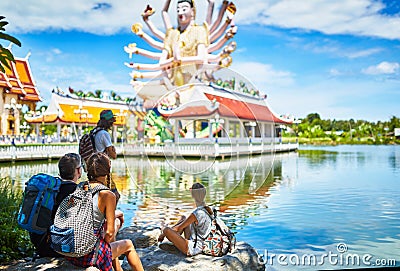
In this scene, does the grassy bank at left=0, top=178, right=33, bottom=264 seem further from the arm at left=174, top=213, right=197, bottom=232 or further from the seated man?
the arm at left=174, top=213, right=197, bottom=232

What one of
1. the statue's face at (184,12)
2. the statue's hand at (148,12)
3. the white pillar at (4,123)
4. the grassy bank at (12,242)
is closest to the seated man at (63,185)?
the grassy bank at (12,242)

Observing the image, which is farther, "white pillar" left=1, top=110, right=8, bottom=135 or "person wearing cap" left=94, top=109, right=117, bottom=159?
"white pillar" left=1, top=110, right=8, bottom=135

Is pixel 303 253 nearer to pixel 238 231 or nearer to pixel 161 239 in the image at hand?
pixel 238 231

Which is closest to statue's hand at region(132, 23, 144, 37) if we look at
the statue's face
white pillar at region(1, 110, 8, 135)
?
the statue's face

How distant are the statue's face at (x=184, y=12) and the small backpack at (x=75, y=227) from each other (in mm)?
29617

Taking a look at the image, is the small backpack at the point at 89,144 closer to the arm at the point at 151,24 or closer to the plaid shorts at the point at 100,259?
the plaid shorts at the point at 100,259

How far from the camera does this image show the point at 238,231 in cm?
625

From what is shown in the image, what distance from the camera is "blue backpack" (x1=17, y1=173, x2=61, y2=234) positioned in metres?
3.10

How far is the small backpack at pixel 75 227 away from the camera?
9.20 feet

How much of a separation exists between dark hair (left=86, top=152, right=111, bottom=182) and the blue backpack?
302 mm

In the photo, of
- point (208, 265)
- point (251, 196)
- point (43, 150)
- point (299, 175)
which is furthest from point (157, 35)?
point (208, 265)

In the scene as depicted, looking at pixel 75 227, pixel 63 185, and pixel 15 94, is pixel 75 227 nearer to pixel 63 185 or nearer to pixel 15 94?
pixel 63 185


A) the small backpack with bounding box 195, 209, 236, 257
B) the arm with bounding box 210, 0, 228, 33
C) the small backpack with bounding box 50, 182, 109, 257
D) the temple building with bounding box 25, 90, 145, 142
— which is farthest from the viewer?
the arm with bounding box 210, 0, 228, 33

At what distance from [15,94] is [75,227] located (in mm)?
29978
